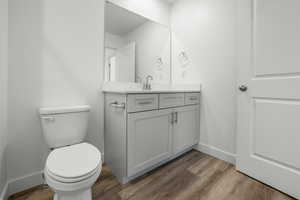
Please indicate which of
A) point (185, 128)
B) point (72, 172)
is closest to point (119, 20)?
point (185, 128)

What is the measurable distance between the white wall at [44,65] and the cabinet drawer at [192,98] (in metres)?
1.14

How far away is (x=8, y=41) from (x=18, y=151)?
928 mm

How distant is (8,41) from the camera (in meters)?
1.16

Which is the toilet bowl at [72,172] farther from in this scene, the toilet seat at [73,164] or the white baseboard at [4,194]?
the white baseboard at [4,194]

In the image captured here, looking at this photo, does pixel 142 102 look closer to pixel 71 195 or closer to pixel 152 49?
pixel 71 195

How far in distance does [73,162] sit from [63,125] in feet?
1.49

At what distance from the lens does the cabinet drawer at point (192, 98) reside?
1.86 metres

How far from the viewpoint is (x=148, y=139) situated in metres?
1.44

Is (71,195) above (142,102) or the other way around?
the other way around

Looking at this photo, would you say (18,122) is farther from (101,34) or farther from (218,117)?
(218,117)

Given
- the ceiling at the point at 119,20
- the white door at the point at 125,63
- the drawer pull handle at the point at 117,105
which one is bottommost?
the drawer pull handle at the point at 117,105

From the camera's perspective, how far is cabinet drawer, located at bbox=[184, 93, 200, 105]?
1.86 m

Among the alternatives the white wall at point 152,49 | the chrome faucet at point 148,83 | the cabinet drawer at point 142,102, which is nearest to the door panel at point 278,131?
the cabinet drawer at point 142,102

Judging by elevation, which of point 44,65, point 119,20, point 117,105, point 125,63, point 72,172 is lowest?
point 72,172
